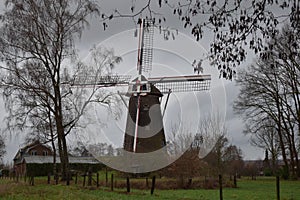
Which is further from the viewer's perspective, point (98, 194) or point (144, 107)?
point (144, 107)

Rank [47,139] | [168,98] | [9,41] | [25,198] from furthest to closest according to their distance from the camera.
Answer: [168,98]
[47,139]
[9,41]
[25,198]

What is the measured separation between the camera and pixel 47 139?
30.2 metres

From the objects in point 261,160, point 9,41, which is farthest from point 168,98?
point 261,160

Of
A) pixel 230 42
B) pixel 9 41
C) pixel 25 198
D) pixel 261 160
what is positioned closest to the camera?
pixel 230 42

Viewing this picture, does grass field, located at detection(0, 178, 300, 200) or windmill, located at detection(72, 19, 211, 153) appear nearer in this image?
grass field, located at detection(0, 178, 300, 200)

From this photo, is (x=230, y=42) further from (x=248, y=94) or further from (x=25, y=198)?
(x=248, y=94)

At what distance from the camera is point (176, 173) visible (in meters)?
27.4

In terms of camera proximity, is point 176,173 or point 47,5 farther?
point 176,173

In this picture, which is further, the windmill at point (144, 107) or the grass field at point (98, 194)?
the windmill at point (144, 107)

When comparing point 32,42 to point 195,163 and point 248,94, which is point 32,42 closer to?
point 195,163

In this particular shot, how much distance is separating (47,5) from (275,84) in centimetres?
1785

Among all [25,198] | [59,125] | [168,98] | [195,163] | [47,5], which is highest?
[47,5]

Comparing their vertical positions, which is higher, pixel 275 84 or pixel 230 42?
Result: pixel 275 84

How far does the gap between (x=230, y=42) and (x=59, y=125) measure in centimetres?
2169
